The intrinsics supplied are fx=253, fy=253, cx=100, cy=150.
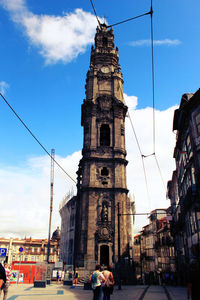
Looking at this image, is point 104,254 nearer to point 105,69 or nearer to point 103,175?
point 103,175

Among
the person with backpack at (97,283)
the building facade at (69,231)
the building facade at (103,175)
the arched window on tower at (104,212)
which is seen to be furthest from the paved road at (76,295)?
the building facade at (69,231)

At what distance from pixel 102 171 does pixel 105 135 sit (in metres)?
5.86

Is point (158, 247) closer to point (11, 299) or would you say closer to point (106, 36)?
point (106, 36)

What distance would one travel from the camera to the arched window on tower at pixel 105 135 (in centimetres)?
3762

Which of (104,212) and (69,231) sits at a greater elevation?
(104,212)

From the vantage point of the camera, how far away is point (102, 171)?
35469 mm

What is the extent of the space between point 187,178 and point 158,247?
39.8m

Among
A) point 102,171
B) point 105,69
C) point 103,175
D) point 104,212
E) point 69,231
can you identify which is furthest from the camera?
point 69,231

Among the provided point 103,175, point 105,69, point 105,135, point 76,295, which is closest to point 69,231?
point 103,175

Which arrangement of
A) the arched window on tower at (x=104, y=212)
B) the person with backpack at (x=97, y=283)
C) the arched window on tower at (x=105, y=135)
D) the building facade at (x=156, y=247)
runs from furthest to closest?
the building facade at (x=156, y=247), the arched window on tower at (x=105, y=135), the arched window on tower at (x=104, y=212), the person with backpack at (x=97, y=283)

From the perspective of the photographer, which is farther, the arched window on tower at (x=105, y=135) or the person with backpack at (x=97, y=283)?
the arched window on tower at (x=105, y=135)

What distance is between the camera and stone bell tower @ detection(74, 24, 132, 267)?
31.0 metres

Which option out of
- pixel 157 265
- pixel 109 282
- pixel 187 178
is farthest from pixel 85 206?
pixel 157 265

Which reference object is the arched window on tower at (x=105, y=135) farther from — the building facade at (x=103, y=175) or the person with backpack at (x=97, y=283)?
the person with backpack at (x=97, y=283)
